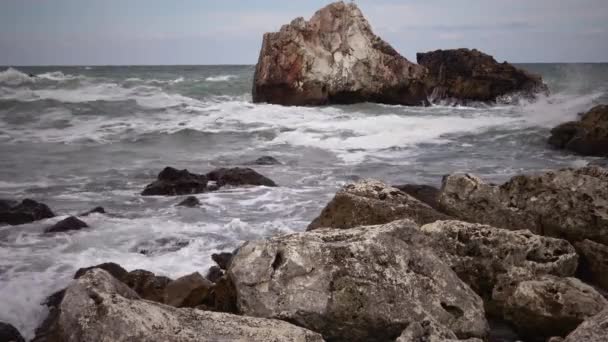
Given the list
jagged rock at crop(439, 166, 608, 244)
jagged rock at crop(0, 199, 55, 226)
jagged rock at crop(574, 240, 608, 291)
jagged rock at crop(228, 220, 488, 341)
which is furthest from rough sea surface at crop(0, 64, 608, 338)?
jagged rock at crop(574, 240, 608, 291)

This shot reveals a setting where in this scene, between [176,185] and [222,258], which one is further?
[176,185]

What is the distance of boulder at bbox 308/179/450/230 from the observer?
4934 millimetres

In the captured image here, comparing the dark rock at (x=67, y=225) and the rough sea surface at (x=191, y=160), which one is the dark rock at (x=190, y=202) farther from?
the dark rock at (x=67, y=225)

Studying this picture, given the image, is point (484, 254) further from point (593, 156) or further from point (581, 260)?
point (593, 156)

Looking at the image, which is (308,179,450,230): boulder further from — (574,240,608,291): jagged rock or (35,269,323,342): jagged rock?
(35,269,323,342): jagged rock

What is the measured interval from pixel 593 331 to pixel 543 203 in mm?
2755

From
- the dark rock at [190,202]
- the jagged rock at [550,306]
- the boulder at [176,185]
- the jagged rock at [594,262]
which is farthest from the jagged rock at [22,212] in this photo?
the jagged rock at [594,262]

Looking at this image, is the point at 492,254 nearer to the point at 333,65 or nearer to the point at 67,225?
the point at 67,225

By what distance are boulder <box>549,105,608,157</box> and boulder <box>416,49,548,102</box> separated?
1626 cm

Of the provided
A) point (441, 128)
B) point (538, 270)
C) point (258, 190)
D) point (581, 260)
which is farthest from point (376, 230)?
point (441, 128)

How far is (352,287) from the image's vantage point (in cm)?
302

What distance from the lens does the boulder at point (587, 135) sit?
43.0 feet

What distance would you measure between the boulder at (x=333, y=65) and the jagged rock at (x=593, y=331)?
2262cm

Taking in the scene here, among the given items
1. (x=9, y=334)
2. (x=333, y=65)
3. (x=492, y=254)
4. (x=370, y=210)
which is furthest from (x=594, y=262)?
(x=333, y=65)
